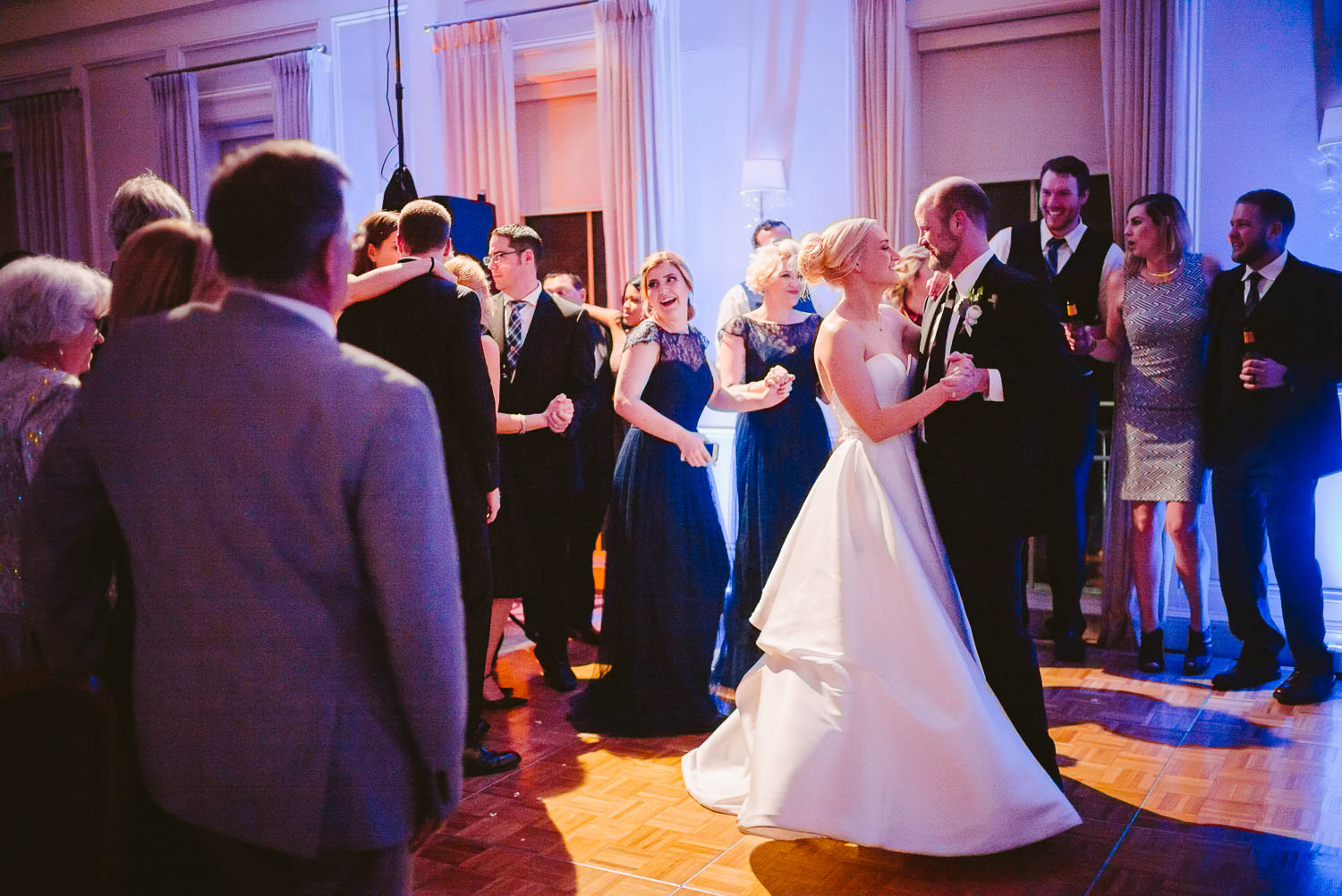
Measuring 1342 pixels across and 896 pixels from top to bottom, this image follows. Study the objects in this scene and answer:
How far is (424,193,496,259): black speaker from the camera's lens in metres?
5.13

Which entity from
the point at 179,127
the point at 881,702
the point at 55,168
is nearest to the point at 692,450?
the point at 881,702

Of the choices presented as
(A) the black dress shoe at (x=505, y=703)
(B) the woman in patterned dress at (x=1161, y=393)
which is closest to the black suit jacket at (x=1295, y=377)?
(B) the woman in patterned dress at (x=1161, y=393)

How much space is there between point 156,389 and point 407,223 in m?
1.99

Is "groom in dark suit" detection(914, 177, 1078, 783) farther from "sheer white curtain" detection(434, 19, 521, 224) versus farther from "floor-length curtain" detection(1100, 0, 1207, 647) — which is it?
"sheer white curtain" detection(434, 19, 521, 224)

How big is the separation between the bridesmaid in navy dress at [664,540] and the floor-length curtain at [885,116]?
175 cm

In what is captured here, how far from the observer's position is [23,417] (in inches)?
84.6

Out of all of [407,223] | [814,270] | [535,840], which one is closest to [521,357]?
[407,223]

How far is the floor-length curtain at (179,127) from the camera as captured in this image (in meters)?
7.69

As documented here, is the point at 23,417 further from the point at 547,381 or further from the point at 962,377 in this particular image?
the point at 547,381

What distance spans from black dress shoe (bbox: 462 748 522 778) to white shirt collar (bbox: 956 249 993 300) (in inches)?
77.8

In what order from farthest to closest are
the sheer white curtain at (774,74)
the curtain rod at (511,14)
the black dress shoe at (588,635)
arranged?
the curtain rod at (511,14)
the sheer white curtain at (774,74)
the black dress shoe at (588,635)

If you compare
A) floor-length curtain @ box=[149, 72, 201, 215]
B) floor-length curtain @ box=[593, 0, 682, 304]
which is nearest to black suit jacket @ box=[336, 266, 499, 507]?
floor-length curtain @ box=[593, 0, 682, 304]

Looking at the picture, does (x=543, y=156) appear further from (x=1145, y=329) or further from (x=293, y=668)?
(x=293, y=668)

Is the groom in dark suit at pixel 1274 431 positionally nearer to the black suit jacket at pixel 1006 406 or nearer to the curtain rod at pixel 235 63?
the black suit jacket at pixel 1006 406
